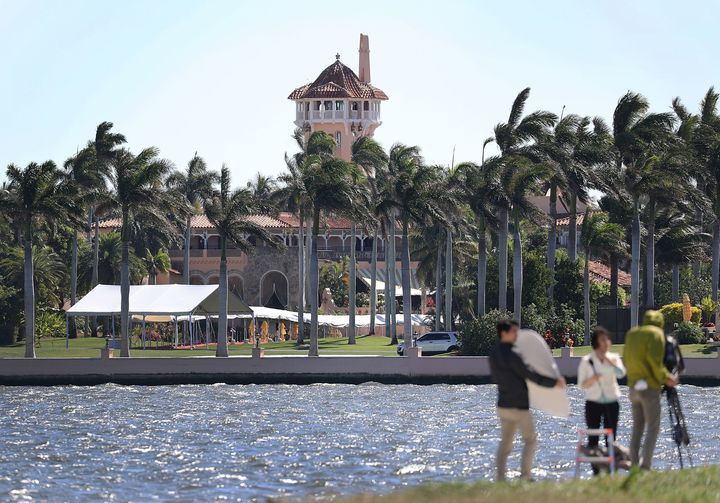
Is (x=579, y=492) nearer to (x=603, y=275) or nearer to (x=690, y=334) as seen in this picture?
(x=690, y=334)

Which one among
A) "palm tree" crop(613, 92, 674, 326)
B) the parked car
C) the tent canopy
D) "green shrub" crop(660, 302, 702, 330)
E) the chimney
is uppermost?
the chimney

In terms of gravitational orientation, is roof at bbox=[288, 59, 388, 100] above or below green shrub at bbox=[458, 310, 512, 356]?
above

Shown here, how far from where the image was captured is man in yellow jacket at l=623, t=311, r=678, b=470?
20219 millimetres

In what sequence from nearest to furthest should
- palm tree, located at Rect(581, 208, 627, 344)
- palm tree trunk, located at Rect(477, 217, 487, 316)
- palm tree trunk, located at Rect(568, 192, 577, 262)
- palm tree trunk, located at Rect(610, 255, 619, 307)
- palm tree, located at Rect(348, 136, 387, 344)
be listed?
1. palm tree trunk, located at Rect(477, 217, 487, 316)
2. palm tree trunk, located at Rect(568, 192, 577, 262)
3. palm tree, located at Rect(581, 208, 627, 344)
4. palm tree trunk, located at Rect(610, 255, 619, 307)
5. palm tree, located at Rect(348, 136, 387, 344)

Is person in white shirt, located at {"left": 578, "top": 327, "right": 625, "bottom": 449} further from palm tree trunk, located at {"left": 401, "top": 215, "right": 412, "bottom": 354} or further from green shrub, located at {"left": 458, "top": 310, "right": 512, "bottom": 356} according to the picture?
palm tree trunk, located at {"left": 401, "top": 215, "right": 412, "bottom": 354}

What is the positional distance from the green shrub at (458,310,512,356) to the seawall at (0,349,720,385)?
4328 millimetres

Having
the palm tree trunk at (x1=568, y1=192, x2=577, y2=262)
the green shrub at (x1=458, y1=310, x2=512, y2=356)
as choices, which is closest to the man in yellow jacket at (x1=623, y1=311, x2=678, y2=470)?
the green shrub at (x1=458, y1=310, x2=512, y2=356)

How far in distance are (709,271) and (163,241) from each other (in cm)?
3755

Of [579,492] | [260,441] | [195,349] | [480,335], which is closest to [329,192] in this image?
[480,335]

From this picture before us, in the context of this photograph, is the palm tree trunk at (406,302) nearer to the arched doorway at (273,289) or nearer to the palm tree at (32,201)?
the palm tree at (32,201)

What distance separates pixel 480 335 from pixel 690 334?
28.3 feet

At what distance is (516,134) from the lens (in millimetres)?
71875

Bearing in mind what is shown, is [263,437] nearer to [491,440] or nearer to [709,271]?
[491,440]

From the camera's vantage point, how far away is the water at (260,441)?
2875 centimetres
